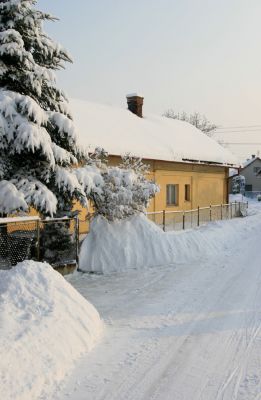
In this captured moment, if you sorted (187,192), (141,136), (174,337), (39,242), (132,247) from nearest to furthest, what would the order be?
(174,337)
(39,242)
(132,247)
(141,136)
(187,192)

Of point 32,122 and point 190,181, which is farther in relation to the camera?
point 190,181

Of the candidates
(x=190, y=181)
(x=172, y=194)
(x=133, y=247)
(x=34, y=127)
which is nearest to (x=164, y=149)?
(x=172, y=194)

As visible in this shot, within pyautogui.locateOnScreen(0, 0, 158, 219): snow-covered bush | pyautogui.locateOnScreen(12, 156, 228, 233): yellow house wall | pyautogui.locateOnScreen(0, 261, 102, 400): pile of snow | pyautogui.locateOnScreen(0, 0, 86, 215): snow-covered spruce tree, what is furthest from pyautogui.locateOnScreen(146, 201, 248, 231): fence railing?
pyautogui.locateOnScreen(0, 261, 102, 400): pile of snow

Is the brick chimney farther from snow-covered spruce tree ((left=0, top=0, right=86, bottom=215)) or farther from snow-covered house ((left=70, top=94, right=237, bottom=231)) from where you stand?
snow-covered spruce tree ((left=0, top=0, right=86, bottom=215))

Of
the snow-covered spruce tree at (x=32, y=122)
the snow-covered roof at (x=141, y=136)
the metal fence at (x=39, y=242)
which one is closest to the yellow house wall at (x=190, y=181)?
the snow-covered roof at (x=141, y=136)

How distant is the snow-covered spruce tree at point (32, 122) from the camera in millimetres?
8812

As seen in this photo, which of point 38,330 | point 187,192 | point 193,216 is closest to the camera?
point 38,330

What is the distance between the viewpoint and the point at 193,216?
62.0 ft

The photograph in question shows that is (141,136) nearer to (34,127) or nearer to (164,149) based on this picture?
(164,149)

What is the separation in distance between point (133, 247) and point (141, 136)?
10298mm

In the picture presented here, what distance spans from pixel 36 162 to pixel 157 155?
1017cm

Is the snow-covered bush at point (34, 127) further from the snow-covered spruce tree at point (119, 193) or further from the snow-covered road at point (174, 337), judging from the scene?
the snow-covered road at point (174, 337)

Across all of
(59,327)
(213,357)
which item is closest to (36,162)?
(59,327)

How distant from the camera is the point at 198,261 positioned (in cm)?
1168
